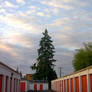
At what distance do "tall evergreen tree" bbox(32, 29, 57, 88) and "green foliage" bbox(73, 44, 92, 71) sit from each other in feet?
77.6

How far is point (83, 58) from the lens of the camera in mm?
45500

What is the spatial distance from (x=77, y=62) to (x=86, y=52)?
328cm

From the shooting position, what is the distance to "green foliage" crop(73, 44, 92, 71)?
4447 cm

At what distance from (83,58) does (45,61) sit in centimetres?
2761

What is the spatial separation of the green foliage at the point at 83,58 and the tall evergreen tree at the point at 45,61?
23.6 metres

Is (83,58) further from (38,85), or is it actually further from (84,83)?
(38,85)

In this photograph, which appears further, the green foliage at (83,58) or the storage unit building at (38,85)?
the storage unit building at (38,85)

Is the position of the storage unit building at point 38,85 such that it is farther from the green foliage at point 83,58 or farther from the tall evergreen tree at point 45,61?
the green foliage at point 83,58

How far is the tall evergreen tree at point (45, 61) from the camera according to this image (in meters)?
70.1

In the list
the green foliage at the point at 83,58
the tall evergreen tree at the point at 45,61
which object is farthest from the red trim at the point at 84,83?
the tall evergreen tree at the point at 45,61

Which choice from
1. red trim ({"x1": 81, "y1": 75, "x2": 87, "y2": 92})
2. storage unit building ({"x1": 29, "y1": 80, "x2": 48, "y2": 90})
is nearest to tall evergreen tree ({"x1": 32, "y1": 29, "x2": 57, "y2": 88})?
storage unit building ({"x1": 29, "y1": 80, "x2": 48, "y2": 90})

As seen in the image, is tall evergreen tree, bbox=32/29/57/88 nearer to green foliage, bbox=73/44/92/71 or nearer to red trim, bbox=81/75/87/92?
green foliage, bbox=73/44/92/71

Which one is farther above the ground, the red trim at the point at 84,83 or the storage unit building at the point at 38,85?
the red trim at the point at 84,83

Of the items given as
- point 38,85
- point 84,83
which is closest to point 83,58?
point 84,83
